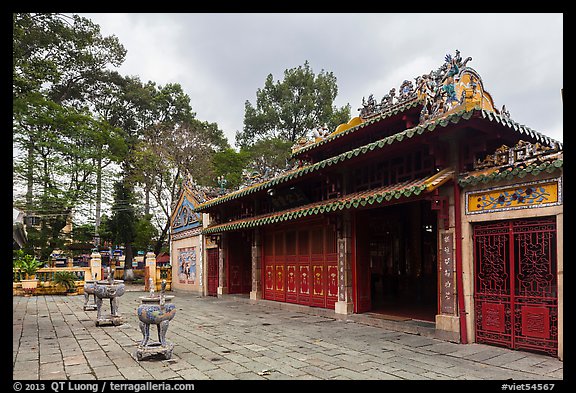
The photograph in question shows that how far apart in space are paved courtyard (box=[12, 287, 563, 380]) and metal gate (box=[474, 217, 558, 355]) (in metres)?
0.28

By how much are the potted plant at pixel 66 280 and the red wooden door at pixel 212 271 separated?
663cm

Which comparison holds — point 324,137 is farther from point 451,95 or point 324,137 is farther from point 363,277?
point 451,95

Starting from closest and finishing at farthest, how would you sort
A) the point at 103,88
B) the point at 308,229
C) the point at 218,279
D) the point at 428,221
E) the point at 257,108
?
the point at 308,229 < the point at 428,221 < the point at 218,279 < the point at 103,88 < the point at 257,108

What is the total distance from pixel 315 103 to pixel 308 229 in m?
21.3

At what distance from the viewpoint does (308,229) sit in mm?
12078

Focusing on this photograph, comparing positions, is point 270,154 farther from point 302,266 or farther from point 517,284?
point 517,284

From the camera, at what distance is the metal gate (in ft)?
20.5

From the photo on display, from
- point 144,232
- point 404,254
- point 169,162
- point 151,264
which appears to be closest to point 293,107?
point 169,162

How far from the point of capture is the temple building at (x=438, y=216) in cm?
639

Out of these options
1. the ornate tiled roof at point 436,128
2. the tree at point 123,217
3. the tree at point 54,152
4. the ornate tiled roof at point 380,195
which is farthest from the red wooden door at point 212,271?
the tree at point 123,217

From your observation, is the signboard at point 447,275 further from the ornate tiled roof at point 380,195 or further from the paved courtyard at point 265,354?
the ornate tiled roof at point 380,195

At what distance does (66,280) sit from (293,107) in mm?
19363

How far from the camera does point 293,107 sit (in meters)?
32.0
